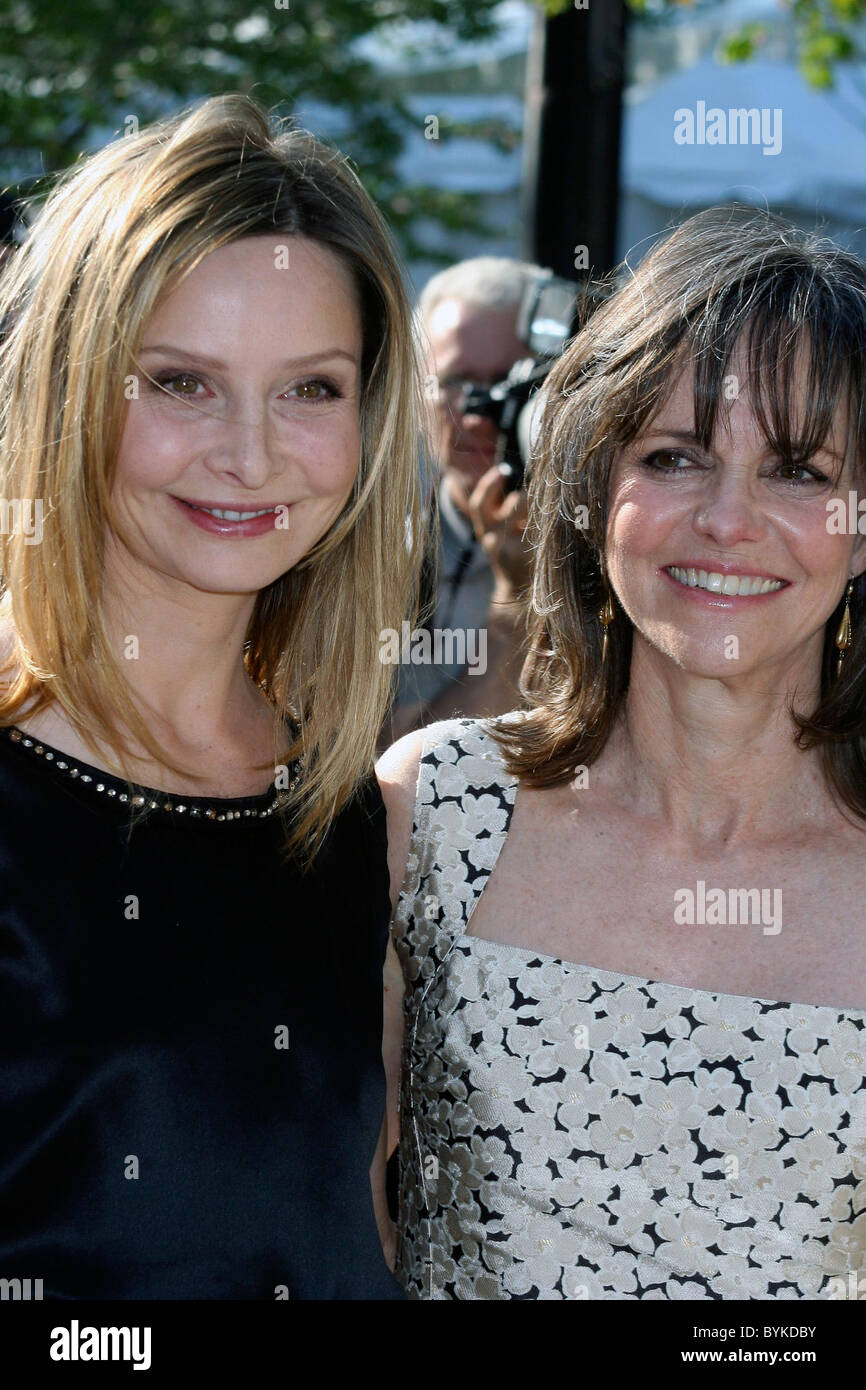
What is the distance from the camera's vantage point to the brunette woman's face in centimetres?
196

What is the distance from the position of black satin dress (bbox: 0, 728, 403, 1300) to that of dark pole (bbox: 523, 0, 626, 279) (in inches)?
90.9

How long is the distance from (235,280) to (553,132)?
236 cm

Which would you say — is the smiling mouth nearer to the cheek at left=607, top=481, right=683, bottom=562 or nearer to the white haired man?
the cheek at left=607, top=481, right=683, bottom=562

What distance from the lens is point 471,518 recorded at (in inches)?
132

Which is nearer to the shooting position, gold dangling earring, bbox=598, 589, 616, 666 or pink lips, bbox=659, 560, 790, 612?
pink lips, bbox=659, 560, 790, 612

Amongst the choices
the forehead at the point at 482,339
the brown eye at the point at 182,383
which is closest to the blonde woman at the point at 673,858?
the brown eye at the point at 182,383

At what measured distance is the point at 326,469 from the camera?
1931 millimetres

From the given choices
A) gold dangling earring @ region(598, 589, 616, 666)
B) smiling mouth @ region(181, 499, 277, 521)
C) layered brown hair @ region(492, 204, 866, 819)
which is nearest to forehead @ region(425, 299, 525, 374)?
layered brown hair @ region(492, 204, 866, 819)

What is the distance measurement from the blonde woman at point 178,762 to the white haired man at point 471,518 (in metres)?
1.06

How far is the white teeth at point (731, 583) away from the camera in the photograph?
1.96 meters

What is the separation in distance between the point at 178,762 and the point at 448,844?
1.40ft
